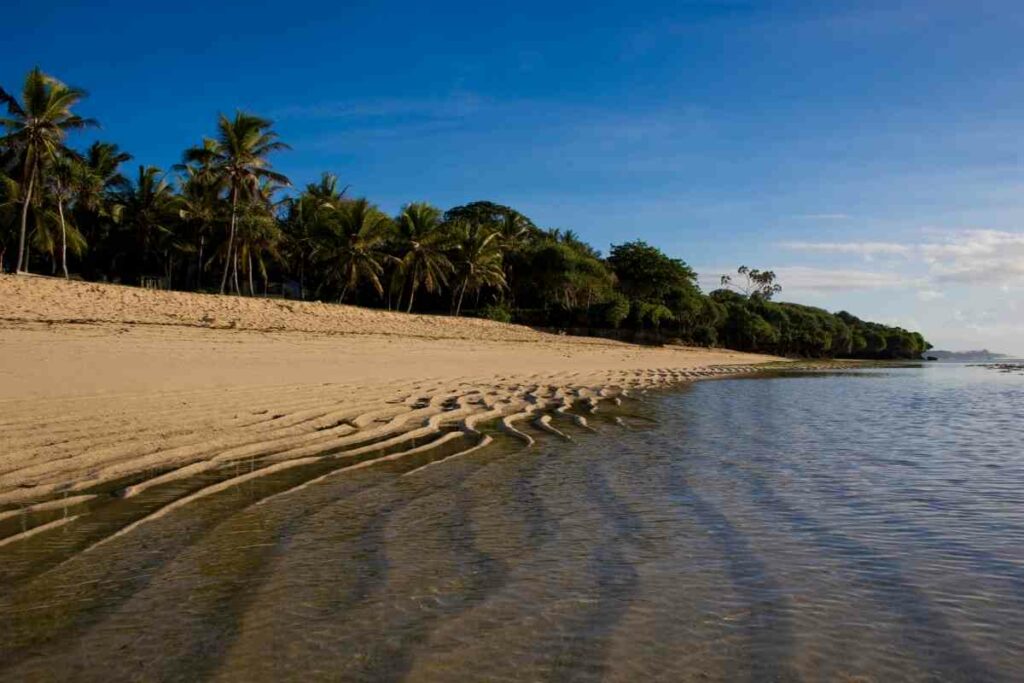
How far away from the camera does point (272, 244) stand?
4800cm

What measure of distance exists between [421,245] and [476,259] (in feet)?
15.2

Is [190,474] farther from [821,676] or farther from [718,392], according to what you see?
[718,392]

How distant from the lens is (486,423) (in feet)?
39.9

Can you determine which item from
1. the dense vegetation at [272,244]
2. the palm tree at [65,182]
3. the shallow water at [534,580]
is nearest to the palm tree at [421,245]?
the dense vegetation at [272,244]

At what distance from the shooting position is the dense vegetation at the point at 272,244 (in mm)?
39688

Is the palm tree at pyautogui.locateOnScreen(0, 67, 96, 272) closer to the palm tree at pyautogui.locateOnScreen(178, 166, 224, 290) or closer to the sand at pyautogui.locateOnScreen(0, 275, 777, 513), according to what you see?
the palm tree at pyautogui.locateOnScreen(178, 166, 224, 290)

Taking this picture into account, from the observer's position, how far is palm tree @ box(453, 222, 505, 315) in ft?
174

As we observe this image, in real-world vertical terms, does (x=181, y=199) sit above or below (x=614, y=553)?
above

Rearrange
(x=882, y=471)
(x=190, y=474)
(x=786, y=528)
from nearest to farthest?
(x=786, y=528)
(x=190, y=474)
(x=882, y=471)

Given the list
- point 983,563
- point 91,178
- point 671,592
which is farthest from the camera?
point 91,178

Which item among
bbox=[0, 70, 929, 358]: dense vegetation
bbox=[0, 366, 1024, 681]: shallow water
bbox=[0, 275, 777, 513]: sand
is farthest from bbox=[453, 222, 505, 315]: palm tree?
bbox=[0, 366, 1024, 681]: shallow water

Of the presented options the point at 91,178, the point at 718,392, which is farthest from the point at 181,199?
the point at 718,392

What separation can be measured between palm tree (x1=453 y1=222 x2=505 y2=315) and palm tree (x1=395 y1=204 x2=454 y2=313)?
5.63ft

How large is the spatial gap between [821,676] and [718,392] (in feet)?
70.1
